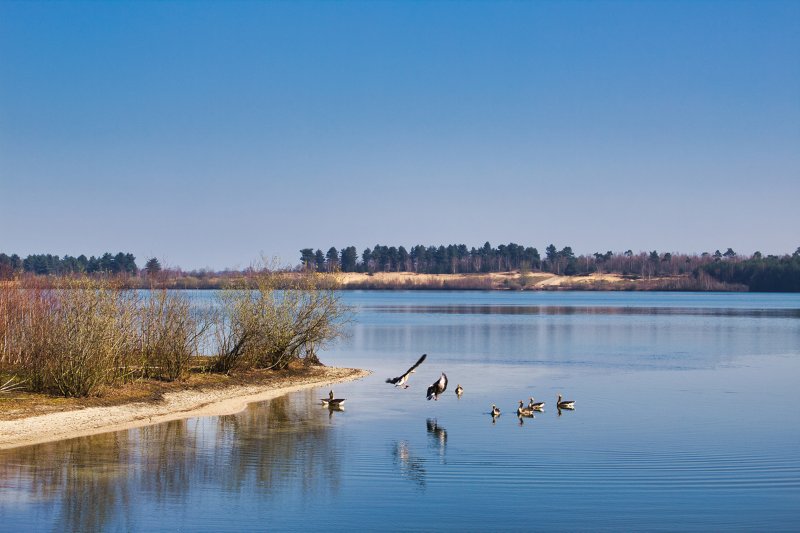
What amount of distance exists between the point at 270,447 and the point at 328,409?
5.00 meters

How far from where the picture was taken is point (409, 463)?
619 inches

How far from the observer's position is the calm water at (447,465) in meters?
12.3

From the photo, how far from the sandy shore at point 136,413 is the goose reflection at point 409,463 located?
223 inches

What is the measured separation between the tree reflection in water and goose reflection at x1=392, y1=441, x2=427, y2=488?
1.09 meters

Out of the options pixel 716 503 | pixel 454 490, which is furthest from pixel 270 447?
pixel 716 503

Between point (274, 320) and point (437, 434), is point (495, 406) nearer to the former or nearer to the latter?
point (437, 434)

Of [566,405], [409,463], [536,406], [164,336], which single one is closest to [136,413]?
[164,336]

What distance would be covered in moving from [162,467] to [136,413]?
5.27m

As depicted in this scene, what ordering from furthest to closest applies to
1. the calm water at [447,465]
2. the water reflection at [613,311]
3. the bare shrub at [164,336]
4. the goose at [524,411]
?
the water reflection at [613,311]
the bare shrub at [164,336]
the goose at [524,411]
the calm water at [447,465]

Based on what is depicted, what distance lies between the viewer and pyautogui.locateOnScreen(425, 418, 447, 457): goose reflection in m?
17.2

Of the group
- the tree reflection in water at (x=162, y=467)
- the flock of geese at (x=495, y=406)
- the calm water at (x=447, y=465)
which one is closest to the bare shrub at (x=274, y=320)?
the calm water at (x=447, y=465)

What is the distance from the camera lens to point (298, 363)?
30.4 m

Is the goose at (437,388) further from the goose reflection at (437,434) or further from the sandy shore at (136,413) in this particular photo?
the sandy shore at (136,413)

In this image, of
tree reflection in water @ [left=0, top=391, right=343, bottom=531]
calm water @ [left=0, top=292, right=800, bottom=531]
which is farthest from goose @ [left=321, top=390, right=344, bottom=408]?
tree reflection in water @ [left=0, top=391, right=343, bottom=531]
